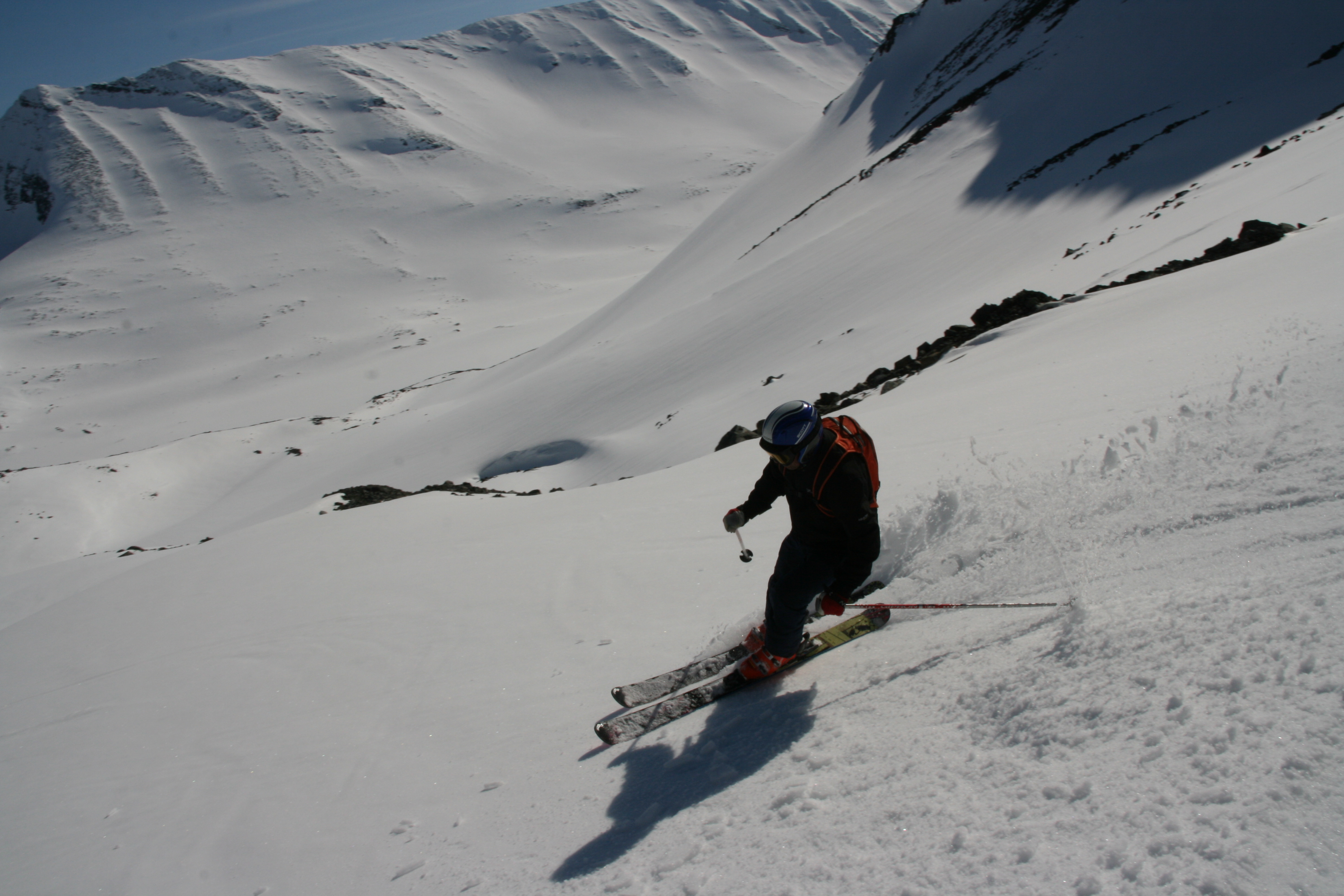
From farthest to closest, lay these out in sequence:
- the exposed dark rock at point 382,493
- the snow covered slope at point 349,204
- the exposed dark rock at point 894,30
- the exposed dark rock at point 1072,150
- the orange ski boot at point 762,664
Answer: the snow covered slope at point 349,204 < the exposed dark rock at point 894,30 < the exposed dark rock at point 1072,150 < the exposed dark rock at point 382,493 < the orange ski boot at point 762,664

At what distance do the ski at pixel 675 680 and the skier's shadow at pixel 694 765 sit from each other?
39cm

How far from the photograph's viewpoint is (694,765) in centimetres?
315

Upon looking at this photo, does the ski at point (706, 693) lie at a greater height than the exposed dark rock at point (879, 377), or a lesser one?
lesser

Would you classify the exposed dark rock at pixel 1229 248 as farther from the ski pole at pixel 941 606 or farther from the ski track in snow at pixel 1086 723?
the ski pole at pixel 941 606

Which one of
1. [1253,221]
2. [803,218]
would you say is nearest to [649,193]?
[803,218]

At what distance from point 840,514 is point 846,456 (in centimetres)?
26

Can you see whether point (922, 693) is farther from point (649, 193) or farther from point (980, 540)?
point (649, 193)

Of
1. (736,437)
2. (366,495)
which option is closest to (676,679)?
(736,437)

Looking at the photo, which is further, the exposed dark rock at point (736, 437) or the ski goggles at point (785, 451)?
the exposed dark rock at point (736, 437)

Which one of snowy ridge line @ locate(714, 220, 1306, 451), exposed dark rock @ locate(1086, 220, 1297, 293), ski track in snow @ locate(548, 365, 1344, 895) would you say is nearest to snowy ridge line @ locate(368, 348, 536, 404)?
snowy ridge line @ locate(714, 220, 1306, 451)

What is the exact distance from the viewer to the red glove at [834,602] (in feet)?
10.9

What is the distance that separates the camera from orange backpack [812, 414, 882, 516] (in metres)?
3.18

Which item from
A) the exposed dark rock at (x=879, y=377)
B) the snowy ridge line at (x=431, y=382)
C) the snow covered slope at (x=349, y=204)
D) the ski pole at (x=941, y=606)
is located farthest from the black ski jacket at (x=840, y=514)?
the snow covered slope at (x=349, y=204)

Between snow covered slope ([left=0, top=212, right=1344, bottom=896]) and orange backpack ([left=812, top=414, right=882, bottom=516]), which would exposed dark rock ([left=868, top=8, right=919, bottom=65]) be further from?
orange backpack ([left=812, top=414, right=882, bottom=516])
